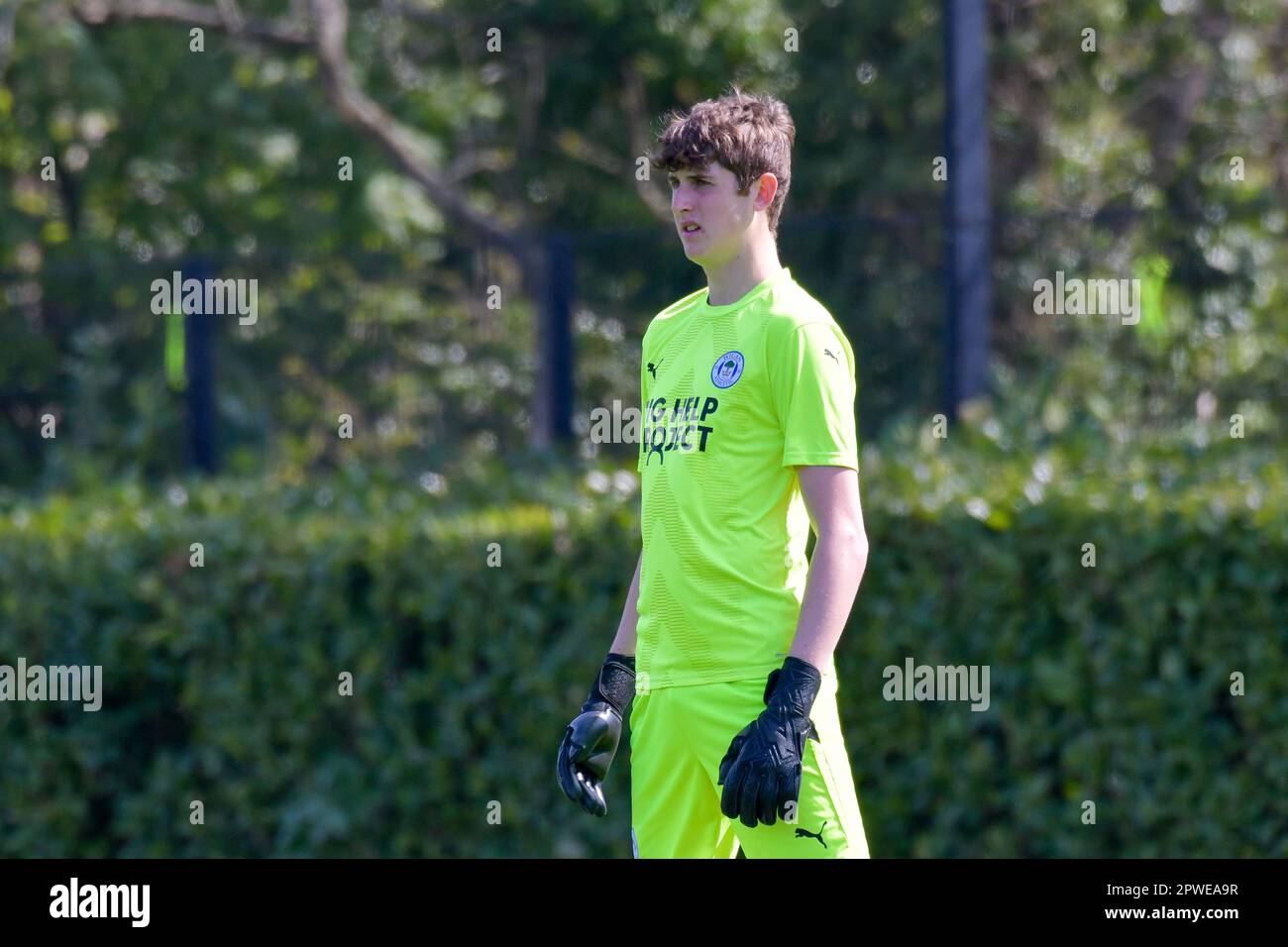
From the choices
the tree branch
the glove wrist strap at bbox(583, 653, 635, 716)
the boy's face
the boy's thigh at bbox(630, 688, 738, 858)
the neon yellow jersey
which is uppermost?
the tree branch

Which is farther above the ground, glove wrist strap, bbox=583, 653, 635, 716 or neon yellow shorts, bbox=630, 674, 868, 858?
glove wrist strap, bbox=583, 653, 635, 716

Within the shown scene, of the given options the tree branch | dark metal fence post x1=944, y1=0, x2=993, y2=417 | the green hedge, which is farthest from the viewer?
the tree branch

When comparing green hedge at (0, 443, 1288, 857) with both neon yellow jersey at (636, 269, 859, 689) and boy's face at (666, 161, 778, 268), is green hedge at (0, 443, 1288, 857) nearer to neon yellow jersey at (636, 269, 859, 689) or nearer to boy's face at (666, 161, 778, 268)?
neon yellow jersey at (636, 269, 859, 689)

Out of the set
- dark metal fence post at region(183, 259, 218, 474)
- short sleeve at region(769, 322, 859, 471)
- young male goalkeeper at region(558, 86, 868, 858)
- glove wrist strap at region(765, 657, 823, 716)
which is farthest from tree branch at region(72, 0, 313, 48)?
glove wrist strap at region(765, 657, 823, 716)

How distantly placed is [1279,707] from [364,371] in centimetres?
444

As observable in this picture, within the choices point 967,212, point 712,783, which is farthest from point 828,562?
point 967,212

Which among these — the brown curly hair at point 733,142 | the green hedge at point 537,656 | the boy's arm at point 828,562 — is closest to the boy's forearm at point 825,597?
the boy's arm at point 828,562

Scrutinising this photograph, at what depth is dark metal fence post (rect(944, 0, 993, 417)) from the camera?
21.6 feet

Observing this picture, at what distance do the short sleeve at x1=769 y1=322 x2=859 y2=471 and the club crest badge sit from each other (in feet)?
0.23

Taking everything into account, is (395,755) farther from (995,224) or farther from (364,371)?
(995,224)

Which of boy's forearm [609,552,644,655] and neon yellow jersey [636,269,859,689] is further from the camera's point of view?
boy's forearm [609,552,644,655]

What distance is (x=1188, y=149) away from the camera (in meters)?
9.91

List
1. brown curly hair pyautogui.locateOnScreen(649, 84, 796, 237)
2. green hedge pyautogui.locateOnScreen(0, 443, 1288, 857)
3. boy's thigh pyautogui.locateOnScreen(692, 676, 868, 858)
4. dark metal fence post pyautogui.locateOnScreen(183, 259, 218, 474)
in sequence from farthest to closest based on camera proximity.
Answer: dark metal fence post pyautogui.locateOnScreen(183, 259, 218, 474) → green hedge pyautogui.locateOnScreen(0, 443, 1288, 857) → brown curly hair pyautogui.locateOnScreen(649, 84, 796, 237) → boy's thigh pyautogui.locateOnScreen(692, 676, 868, 858)
